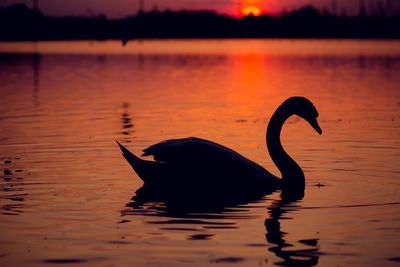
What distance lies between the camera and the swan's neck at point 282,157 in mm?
11758

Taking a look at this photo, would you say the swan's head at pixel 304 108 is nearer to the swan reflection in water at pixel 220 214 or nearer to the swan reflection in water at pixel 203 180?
the swan reflection in water at pixel 203 180

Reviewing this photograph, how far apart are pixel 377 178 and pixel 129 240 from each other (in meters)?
5.22

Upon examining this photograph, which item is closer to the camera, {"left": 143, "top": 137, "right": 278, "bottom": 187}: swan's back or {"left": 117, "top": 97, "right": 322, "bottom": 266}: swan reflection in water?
{"left": 117, "top": 97, "right": 322, "bottom": 266}: swan reflection in water

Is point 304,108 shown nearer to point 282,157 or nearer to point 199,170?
point 282,157

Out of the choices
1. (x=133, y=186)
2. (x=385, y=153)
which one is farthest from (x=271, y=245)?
(x=385, y=153)

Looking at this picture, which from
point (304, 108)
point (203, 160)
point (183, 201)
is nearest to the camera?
point (183, 201)

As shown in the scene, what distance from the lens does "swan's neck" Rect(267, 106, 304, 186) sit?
11758 mm

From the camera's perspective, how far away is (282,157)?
39.4 feet

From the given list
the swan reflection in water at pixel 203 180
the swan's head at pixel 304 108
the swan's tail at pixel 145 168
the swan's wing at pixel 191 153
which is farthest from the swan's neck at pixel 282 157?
the swan's tail at pixel 145 168

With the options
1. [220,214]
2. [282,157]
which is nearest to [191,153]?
[220,214]

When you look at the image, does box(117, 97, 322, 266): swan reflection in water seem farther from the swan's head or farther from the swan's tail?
the swan's head

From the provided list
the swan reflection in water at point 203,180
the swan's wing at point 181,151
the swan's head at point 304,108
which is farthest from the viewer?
the swan's head at point 304,108

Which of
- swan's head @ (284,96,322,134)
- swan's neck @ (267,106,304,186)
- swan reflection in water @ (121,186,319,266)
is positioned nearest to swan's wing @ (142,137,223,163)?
swan reflection in water @ (121,186,319,266)

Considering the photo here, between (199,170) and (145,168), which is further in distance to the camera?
(145,168)
